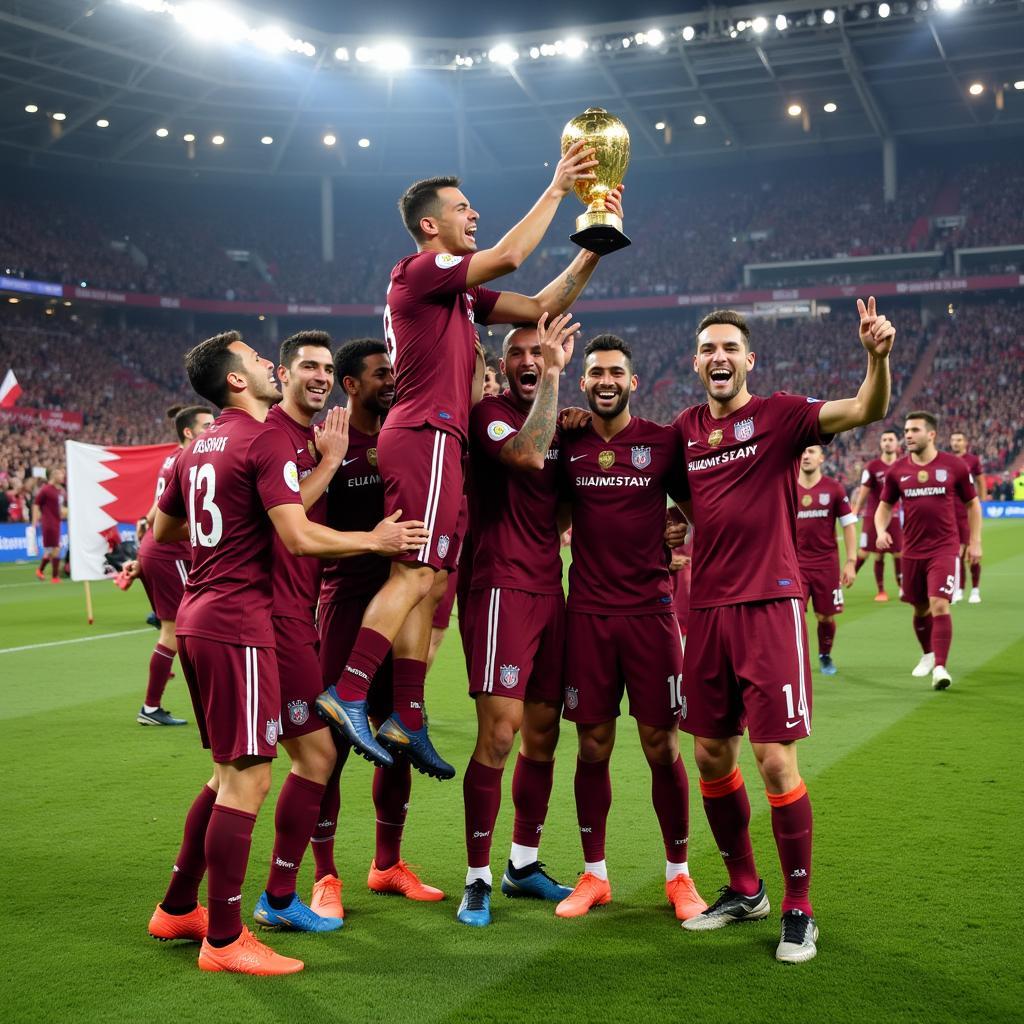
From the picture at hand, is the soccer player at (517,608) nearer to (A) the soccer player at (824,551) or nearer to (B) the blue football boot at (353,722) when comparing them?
(B) the blue football boot at (353,722)

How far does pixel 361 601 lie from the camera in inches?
196

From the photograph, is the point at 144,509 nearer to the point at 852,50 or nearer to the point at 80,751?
the point at 80,751

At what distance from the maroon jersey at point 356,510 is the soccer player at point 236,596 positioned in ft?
2.12

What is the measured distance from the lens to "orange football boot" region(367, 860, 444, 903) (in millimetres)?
4898

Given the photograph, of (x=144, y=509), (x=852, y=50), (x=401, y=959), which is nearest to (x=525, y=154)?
(x=852, y=50)

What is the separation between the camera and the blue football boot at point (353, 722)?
425 cm

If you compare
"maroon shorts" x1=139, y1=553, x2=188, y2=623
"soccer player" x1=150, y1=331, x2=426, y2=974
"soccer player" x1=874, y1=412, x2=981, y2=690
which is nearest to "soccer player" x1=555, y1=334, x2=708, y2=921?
"soccer player" x1=150, y1=331, x2=426, y2=974

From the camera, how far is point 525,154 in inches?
1981

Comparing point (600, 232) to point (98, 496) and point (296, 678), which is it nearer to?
point (296, 678)

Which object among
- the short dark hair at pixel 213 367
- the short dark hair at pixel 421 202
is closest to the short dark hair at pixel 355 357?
the short dark hair at pixel 421 202

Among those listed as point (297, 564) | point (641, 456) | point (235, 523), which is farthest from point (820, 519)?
point (235, 523)

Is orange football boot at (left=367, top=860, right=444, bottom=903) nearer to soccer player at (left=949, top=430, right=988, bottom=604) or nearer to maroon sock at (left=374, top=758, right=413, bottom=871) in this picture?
maroon sock at (left=374, top=758, right=413, bottom=871)

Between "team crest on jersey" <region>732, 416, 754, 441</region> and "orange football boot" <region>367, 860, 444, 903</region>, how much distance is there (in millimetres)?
2254

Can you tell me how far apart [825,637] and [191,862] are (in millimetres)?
7625
